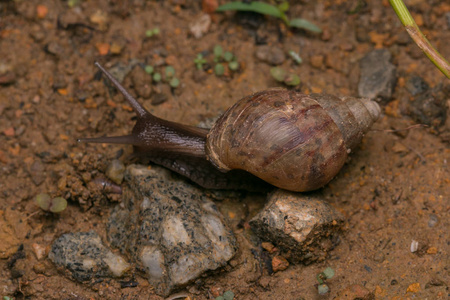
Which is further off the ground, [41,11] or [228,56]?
[228,56]

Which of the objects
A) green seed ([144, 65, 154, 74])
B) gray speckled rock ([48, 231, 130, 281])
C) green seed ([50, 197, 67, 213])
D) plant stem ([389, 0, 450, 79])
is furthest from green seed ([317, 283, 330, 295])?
green seed ([144, 65, 154, 74])

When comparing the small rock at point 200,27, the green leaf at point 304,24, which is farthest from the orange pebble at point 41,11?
the green leaf at point 304,24

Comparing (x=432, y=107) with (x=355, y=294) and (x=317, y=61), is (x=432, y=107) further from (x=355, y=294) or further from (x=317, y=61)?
(x=355, y=294)

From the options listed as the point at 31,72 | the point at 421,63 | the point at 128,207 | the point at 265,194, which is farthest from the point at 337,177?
the point at 31,72

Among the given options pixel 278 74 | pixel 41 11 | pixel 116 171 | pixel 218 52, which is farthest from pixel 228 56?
pixel 41 11

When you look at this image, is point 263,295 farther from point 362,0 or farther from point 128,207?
point 362,0

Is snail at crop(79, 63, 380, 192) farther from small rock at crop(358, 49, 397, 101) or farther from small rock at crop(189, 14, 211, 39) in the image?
small rock at crop(189, 14, 211, 39)

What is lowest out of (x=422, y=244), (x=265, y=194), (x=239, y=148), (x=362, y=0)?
(x=265, y=194)
